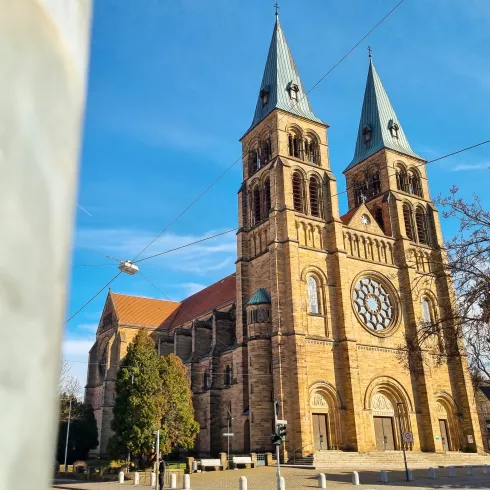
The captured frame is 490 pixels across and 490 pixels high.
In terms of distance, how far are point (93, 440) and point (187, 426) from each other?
55.7 ft

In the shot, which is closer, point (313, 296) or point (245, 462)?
point (245, 462)

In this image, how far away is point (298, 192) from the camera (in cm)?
3791

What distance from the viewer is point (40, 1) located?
0.63m

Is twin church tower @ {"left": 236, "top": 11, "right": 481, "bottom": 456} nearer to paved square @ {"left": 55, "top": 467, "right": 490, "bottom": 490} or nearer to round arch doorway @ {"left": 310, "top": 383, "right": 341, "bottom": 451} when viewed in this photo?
round arch doorway @ {"left": 310, "top": 383, "right": 341, "bottom": 451}

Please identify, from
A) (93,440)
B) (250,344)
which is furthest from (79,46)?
(93,440)

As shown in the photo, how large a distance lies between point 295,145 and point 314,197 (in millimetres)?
4739

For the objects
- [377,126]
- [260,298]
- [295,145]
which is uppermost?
[377,126]

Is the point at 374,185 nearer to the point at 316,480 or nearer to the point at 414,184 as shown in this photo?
the point at 414,184

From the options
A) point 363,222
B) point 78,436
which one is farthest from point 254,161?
point 78,436

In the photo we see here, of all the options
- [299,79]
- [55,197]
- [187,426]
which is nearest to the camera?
[55,197]

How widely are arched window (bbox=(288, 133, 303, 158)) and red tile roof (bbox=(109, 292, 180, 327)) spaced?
2636 centimetres

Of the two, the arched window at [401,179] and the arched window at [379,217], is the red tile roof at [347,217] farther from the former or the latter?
the arched window at [401,179]

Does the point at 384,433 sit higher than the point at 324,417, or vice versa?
the point at 324,417

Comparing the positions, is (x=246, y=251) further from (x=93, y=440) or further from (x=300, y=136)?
(x=93, y=440)
